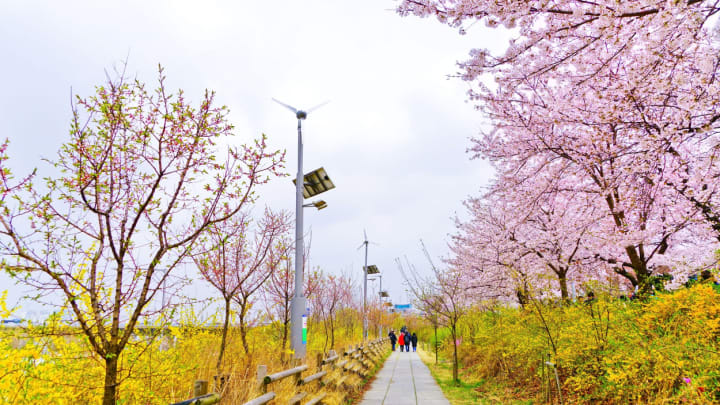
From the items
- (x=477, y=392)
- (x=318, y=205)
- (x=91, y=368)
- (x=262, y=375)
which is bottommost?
(x=477, y=392)

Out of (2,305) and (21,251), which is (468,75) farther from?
(2,305)

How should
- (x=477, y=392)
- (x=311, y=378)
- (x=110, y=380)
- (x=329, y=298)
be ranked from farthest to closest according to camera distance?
(x=329, y=298)
(x=477, y=392)
(x=311, y=378)
(x=110, y=380)

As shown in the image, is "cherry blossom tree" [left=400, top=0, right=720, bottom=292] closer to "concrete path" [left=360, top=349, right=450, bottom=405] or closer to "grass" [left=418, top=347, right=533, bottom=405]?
"grass" [left=418, top=347, right=533, bottom=405]

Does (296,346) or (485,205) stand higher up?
(485,205)

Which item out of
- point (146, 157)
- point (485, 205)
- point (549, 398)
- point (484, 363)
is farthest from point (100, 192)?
point (485, 205)

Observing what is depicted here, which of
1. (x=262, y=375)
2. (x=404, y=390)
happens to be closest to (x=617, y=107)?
(x=262, y=375)

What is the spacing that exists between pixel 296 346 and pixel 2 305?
4980mm

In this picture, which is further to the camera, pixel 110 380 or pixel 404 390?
pixel 404 390

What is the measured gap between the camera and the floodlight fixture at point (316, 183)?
10.4m

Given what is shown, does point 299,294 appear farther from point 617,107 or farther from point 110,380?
point 617,107

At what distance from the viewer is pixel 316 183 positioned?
34.2 feet

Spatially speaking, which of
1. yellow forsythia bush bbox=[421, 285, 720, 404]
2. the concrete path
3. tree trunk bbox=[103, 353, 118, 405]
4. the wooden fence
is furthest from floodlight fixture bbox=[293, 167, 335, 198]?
tree trunk bbox=[103, 353, 118, 405]

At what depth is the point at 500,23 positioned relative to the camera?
4.37 metres

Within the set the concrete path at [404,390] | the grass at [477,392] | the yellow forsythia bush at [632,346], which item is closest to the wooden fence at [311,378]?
the concrete path at [404,390]
